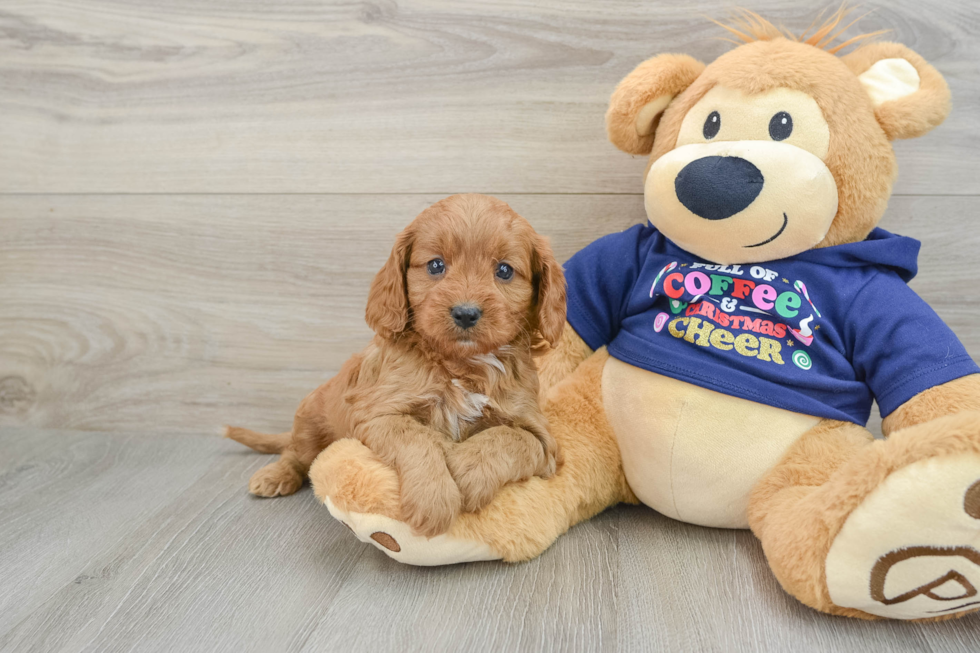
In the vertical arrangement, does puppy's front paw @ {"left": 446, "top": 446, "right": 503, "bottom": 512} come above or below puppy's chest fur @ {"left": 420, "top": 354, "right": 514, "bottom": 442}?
below

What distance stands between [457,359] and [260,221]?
91cm

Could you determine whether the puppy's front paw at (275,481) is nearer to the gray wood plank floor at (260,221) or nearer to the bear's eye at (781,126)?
the gray wood plank floor at (260,221)

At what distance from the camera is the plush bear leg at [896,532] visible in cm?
101

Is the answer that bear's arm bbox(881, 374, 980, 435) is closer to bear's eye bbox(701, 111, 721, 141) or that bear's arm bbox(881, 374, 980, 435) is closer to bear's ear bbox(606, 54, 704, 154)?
bear's eye bbox(701, 111, 721, 141)

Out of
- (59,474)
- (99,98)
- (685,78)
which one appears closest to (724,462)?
(685,78)

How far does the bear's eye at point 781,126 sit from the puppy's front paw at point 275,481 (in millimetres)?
1338

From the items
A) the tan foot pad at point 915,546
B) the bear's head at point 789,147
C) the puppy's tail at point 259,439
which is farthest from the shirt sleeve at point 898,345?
the puppy's tail at point 259,439

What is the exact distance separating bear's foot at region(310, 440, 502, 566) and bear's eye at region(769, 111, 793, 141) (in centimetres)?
96

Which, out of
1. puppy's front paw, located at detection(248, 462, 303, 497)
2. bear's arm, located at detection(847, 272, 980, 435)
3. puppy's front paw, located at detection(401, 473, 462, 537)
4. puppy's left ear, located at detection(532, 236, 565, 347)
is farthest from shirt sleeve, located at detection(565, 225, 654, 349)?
puppy's front paw, located at detection(248, 462, 303, 497)

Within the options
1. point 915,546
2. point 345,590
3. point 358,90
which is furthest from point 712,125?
point 345,590

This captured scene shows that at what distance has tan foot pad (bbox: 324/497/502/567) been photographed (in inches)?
48.0

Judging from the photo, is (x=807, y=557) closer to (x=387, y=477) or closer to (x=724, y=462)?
(x=724, y=462)

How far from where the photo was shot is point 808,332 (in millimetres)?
1347

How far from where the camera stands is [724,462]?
53.2 inches
